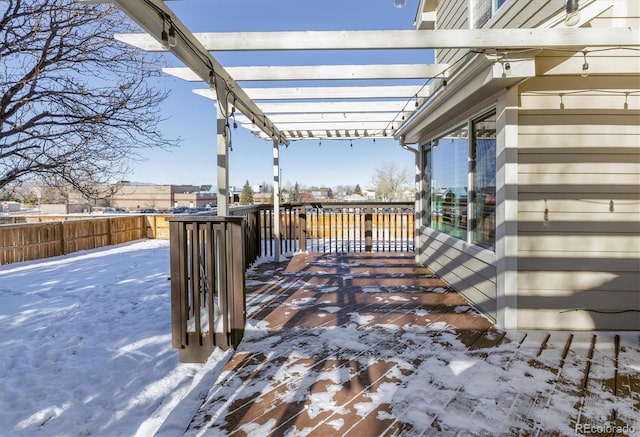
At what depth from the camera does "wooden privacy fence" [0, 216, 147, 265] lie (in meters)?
7.94

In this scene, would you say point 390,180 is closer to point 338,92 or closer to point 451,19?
point 451,19

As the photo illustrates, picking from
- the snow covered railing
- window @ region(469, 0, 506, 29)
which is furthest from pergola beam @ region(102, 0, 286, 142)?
window @ region(469, 0, 506, 29)

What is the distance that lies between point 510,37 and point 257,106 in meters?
3.13

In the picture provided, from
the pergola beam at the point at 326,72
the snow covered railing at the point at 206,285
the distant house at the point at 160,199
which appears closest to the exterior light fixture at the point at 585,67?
the pergola beam at the point at 326,72

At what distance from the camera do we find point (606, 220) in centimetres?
293

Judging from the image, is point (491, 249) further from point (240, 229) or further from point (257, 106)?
point (257, 106)

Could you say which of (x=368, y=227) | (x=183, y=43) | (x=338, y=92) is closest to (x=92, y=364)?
(x=183, y=43)

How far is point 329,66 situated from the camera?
10.6 ft

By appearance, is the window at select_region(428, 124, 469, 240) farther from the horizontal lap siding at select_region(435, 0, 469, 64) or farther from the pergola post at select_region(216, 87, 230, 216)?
the pergola post at select_region(216, 87, 230, 216)

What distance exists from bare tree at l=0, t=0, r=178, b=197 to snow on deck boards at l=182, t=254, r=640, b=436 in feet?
11.0

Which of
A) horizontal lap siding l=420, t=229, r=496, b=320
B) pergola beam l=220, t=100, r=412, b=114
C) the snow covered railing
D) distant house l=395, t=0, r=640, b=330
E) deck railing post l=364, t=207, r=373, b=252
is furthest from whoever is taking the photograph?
deck railing post l=364, t=207, r=373, b=252

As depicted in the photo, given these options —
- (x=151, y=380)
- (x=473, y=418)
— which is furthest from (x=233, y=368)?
(x=473, y=418)

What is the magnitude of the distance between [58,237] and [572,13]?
11131 millimetres

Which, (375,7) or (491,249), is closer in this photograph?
(491,249)
